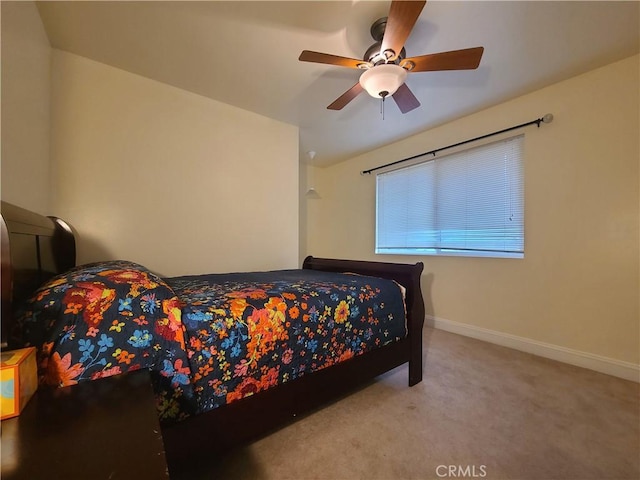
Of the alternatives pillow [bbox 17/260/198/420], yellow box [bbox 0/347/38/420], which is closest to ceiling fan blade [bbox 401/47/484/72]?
pillow [bbox 17/260/198/420]

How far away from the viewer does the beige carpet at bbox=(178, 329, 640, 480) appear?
3.84 feet

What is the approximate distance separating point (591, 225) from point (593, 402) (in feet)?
4.27

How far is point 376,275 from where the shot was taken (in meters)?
2.03

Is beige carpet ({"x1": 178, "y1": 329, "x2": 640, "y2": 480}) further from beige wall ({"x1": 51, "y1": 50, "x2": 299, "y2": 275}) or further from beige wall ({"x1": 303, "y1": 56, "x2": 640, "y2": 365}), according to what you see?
beige wall ({"x1": 51, "y1": 50, "x2": 299, "y2": 275})

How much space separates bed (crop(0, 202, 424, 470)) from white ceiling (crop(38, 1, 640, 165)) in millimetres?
1368

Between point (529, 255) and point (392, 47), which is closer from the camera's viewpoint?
point (392, 47)

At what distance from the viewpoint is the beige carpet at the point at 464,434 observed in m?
1.17

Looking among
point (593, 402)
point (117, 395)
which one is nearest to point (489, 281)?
point (593, 402)

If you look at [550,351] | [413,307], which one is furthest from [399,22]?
[550,351]

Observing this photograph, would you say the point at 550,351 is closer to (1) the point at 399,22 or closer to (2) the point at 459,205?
(2) the point at 459,205

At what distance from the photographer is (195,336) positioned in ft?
3.26

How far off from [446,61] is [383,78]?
1.28 feet

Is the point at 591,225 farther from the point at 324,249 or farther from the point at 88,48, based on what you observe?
the point at 88,48

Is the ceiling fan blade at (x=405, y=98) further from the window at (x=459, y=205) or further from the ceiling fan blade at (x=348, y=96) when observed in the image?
the window at (x=459, y=205)
